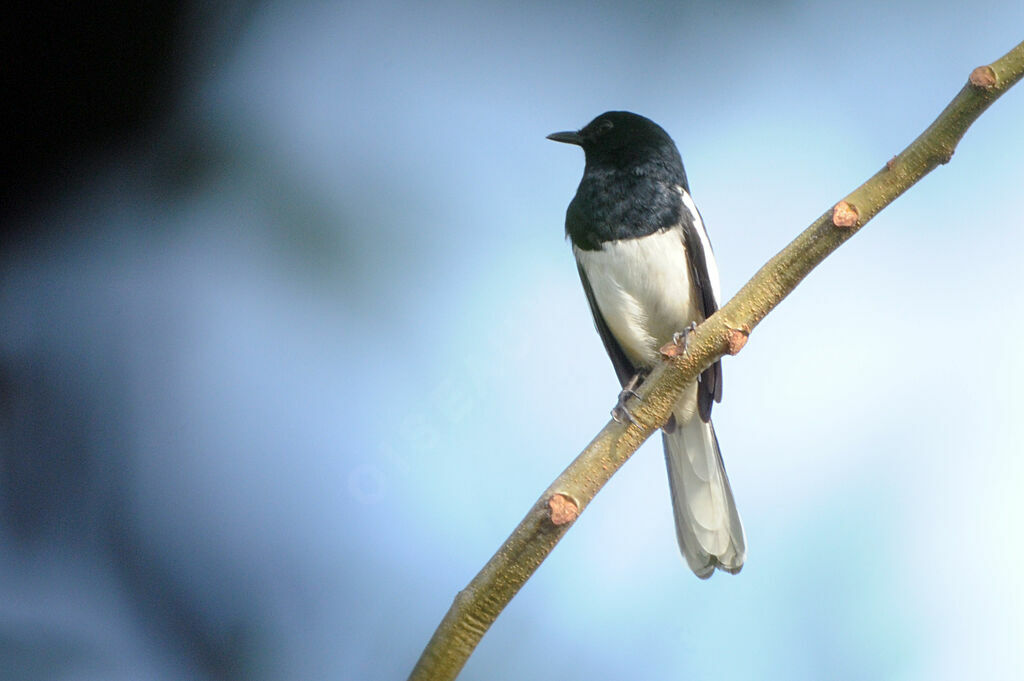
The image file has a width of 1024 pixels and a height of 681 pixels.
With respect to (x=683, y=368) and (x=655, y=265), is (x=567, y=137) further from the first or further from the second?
(x=683, y=368)

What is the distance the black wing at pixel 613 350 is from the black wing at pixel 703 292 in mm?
123

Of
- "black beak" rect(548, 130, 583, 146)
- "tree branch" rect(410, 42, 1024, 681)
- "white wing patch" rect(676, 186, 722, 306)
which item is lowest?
"tree branch" rect(410, 42, 1024, 681)

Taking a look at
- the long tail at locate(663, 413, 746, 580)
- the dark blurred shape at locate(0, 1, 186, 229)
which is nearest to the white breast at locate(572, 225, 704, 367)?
the long tail at locate(663, 413, 746, 580)

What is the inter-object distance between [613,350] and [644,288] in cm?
15

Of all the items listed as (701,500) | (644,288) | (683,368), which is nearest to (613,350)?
(644,288)

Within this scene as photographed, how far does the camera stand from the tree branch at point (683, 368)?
0.51 m

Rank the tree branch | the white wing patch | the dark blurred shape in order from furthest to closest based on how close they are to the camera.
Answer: the white wing patch < the dark blurred shape < the tree branch

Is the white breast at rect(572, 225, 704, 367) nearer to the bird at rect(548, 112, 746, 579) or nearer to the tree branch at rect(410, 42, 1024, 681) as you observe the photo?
the bird at rect(548, 112, 746, 579)

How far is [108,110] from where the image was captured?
74 cm

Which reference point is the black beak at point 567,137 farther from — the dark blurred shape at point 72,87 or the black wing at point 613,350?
the dark blurred shape at point 72,87

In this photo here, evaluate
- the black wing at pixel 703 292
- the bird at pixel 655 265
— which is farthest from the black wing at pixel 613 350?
the black wing at pixel 703 292

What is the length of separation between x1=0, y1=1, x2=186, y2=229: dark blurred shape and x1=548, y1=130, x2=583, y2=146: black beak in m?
0.43

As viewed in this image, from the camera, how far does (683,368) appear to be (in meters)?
0.62

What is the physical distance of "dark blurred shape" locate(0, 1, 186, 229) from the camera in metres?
0.70
